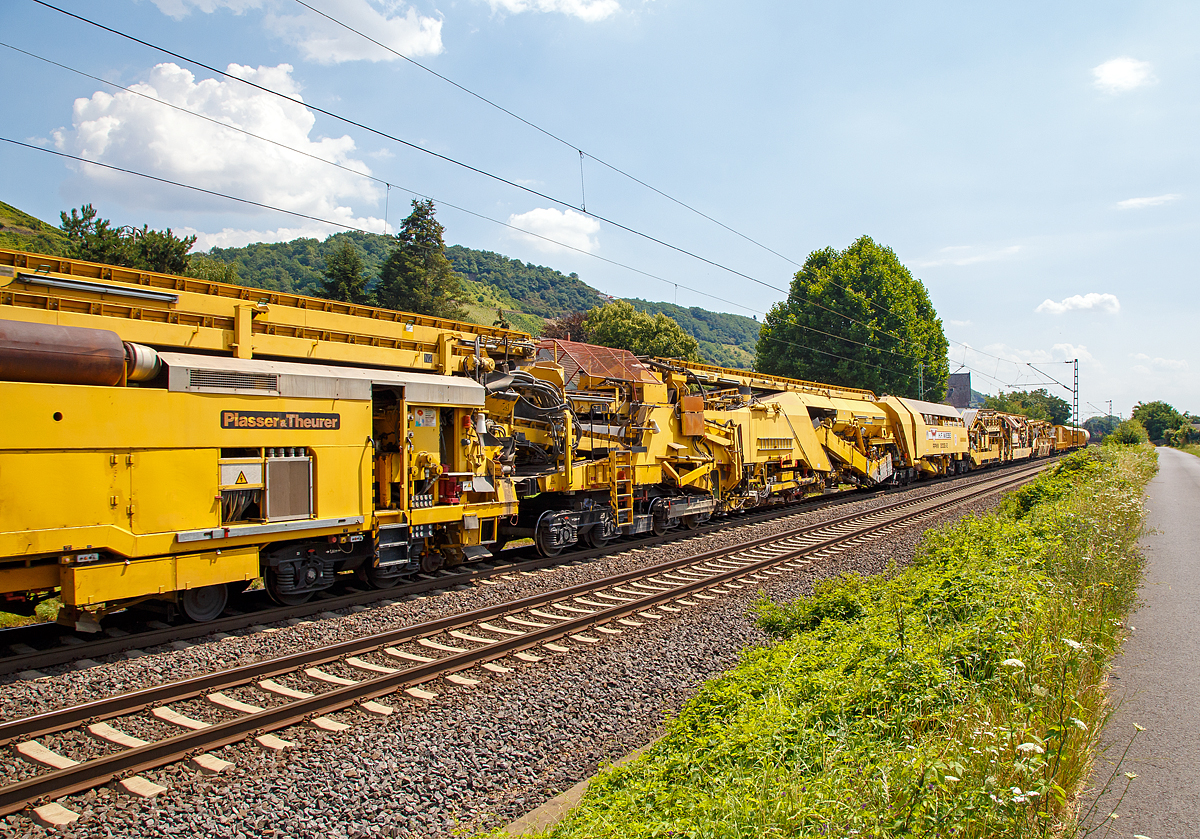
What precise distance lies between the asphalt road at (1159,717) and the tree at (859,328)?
38153mm

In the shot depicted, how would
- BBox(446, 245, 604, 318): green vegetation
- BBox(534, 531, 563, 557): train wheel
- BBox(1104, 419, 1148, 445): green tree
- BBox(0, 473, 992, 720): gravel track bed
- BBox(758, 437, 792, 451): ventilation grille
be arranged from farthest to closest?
BBox(446, 245, 604, 318): green vegetation
BBox(1104, 419, 1148, 445): green tree
BBox(758, 437, 792, 451): ventilation grille
BBox(534, 531, 563, 557): train wheel
BBox(0, 473, 992, 720): gravel track bed

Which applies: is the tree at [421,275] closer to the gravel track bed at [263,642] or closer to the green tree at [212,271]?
the green tree at [212,271]

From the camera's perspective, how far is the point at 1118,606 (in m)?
6.93

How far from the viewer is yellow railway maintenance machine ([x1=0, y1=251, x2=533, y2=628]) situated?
6.70m

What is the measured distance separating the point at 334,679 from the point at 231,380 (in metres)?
3.82

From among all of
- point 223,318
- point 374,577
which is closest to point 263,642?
point 374,577

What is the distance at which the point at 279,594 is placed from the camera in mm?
8953

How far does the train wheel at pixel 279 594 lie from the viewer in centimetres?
885

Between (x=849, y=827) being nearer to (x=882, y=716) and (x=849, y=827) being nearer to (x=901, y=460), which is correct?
(x=882, y=716)

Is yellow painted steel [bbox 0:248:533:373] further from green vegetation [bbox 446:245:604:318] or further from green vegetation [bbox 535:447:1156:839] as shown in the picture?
green vegetation [bbox 446:245:604:318]

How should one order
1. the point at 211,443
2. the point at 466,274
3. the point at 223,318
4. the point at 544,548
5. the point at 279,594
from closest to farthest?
the point at 211,443
the point at 223,318
the point at 279,594
the point at 544,548
the point at 466,274

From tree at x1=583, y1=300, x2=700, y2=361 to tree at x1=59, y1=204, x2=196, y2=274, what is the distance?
28110 mm

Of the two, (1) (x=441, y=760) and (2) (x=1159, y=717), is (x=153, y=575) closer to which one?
(1) (x=441, y=760)

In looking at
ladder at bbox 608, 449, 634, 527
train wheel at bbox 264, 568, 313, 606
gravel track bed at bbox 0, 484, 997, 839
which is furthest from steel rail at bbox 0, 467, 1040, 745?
ladder at bbox 608, 449, 634, 527
